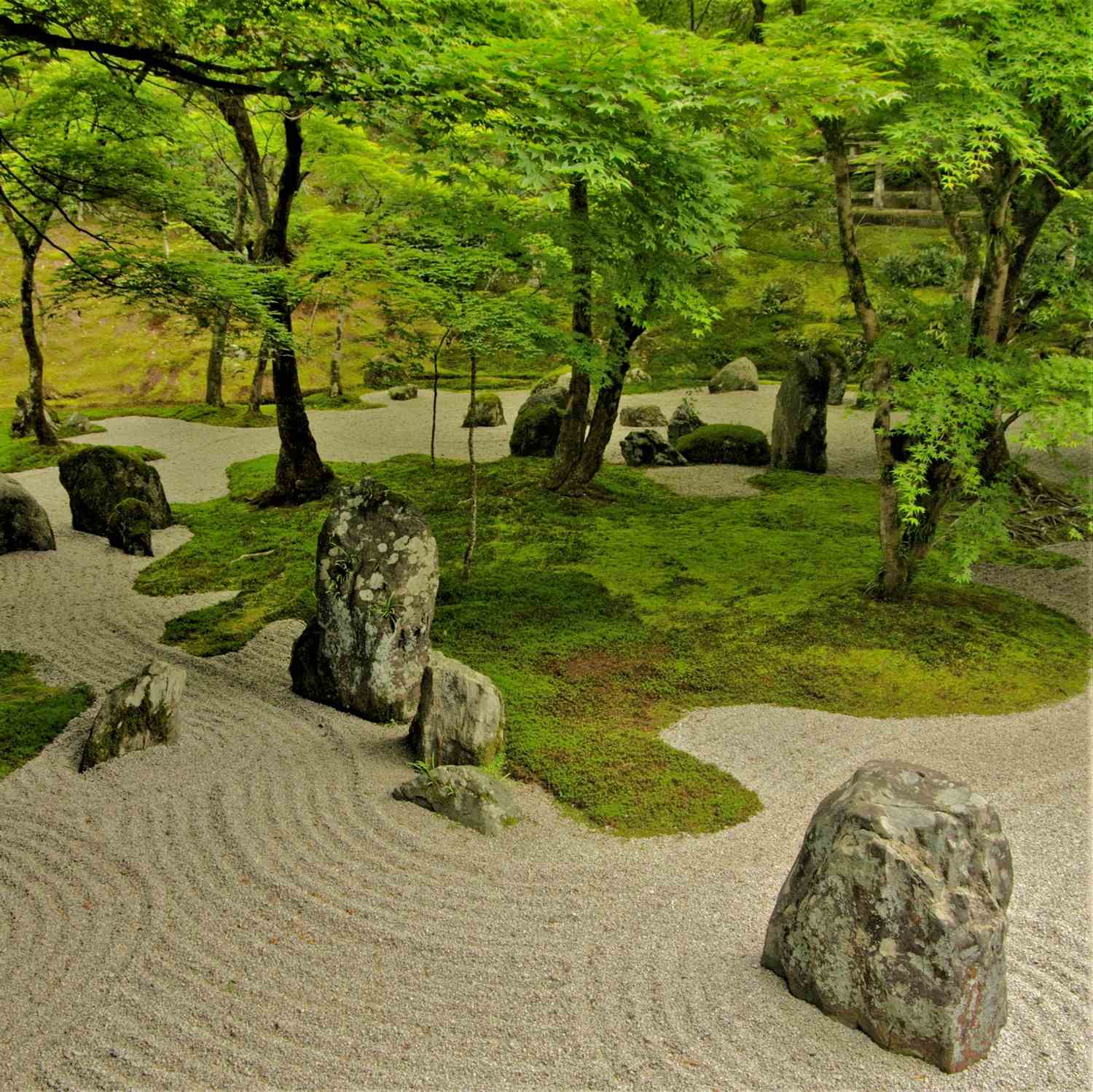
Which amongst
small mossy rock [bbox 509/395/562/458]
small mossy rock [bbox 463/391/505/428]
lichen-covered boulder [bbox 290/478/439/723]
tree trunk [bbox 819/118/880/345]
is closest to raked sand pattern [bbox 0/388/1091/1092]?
lichen-covered boulder [bbox 290/478/439/723]

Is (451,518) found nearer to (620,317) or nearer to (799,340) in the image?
(620,317)

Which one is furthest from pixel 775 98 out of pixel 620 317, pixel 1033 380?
pixel 620 317

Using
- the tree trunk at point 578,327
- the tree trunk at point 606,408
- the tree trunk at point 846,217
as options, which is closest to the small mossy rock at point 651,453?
the tree trunk at point 606,408

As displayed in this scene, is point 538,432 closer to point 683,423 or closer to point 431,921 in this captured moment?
point 683,423

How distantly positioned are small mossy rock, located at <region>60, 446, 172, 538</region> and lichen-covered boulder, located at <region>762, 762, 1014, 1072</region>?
45.0 feet

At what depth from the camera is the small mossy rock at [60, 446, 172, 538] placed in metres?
14.6

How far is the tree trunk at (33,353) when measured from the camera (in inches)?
744

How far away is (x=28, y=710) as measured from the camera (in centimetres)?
802

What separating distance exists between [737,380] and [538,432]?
1079 centimetres

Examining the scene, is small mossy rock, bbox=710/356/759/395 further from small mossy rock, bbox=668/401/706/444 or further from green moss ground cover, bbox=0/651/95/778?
green moss ground cover, bbox=0/651/95/778

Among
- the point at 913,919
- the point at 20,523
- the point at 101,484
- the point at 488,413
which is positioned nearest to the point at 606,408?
the point at 488,413

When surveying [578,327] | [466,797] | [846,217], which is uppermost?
[846,217]

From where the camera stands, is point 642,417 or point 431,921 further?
point 642,417

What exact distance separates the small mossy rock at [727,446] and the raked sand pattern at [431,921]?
38.2 feet
